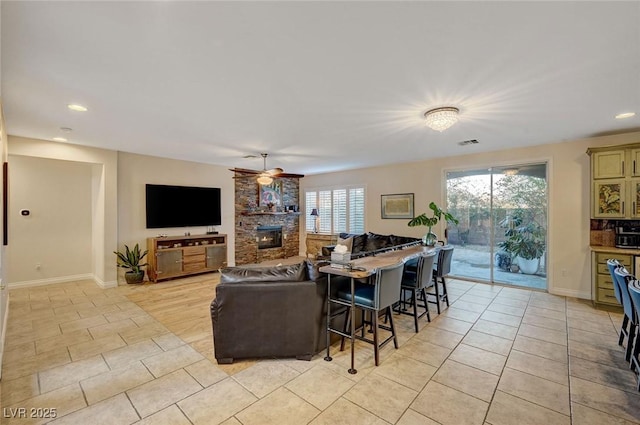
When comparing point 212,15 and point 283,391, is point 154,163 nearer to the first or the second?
point 212,15

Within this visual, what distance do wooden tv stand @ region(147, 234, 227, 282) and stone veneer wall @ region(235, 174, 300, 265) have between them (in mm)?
992

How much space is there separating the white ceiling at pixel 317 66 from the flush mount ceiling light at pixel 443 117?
0.10m

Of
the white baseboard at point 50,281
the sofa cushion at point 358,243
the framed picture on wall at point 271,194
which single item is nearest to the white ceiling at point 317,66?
the sofa cushion at point 358,243

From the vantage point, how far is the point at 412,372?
2578mm

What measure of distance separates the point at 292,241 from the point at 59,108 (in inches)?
263

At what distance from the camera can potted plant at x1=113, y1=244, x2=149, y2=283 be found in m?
5.54

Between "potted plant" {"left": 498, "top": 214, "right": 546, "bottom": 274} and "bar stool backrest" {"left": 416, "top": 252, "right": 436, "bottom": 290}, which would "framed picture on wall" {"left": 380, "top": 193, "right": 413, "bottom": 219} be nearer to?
"potted plant" {"left": 498, "top": 214, "right": 546, "bottom": 274}

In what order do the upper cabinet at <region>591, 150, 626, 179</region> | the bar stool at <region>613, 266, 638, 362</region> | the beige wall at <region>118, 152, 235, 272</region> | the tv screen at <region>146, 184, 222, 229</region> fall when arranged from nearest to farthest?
the bar stool at <region>613, 266, 638, 362</region>, the upper cabinet at <region>591, 150, 626, 179</region>, the beige wall at <region>118, 152, 235, 272</region>, the tv screen at <region>146, 184, 222, 229</region>

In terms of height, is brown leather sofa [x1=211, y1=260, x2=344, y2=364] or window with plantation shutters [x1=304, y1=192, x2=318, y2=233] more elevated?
window with plantation shutters [x1=304, y1=192, x2=318, y2=233]

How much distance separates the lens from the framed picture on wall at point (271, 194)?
8.26 meters

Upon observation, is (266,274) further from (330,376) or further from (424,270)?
(424,270)

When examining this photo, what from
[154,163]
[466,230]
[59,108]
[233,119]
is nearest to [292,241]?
[154,163]

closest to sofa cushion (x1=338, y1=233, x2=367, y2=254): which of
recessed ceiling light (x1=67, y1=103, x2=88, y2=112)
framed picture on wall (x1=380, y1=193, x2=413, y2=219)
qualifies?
framed picture on wall (x1=380, y1=193, x2=413, y2=219)

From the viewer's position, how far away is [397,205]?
6.84 m
